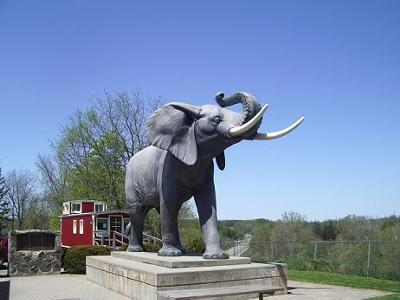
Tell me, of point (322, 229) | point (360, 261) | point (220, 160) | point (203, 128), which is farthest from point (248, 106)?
point (322, 229)

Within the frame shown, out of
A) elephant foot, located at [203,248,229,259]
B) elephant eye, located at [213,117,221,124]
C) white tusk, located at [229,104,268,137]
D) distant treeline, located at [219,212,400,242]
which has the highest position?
elephant eye, located at [213,117,221,124]

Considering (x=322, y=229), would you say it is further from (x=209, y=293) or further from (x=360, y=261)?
(x=209, y=293)

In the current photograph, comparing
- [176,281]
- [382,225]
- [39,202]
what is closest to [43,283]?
[176,281]

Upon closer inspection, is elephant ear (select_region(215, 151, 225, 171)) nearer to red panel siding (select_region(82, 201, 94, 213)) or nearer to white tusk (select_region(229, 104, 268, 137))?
white tusk (select_region(229, 104, 268, 137))

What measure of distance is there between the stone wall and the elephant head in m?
10.6

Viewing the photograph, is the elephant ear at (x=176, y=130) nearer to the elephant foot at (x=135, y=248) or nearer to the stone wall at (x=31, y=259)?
the elephant foot at (x=135, y=248)

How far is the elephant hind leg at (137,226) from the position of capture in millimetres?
12617

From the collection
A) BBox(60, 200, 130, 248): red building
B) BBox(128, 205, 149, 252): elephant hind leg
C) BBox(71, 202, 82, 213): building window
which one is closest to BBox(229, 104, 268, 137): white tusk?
BBox(128, 205, 149, 252): elephant hind leg

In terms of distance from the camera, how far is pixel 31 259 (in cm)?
1844

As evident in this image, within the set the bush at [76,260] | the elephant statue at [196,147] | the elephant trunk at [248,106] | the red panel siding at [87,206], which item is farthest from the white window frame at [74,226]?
the elephant trunk at [248,106]

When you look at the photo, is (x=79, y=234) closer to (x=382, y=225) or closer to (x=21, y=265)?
(x=21, y=265)

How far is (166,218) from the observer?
34.7ft

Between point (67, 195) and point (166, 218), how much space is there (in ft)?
106

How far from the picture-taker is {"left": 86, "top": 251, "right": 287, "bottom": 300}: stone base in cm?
879
